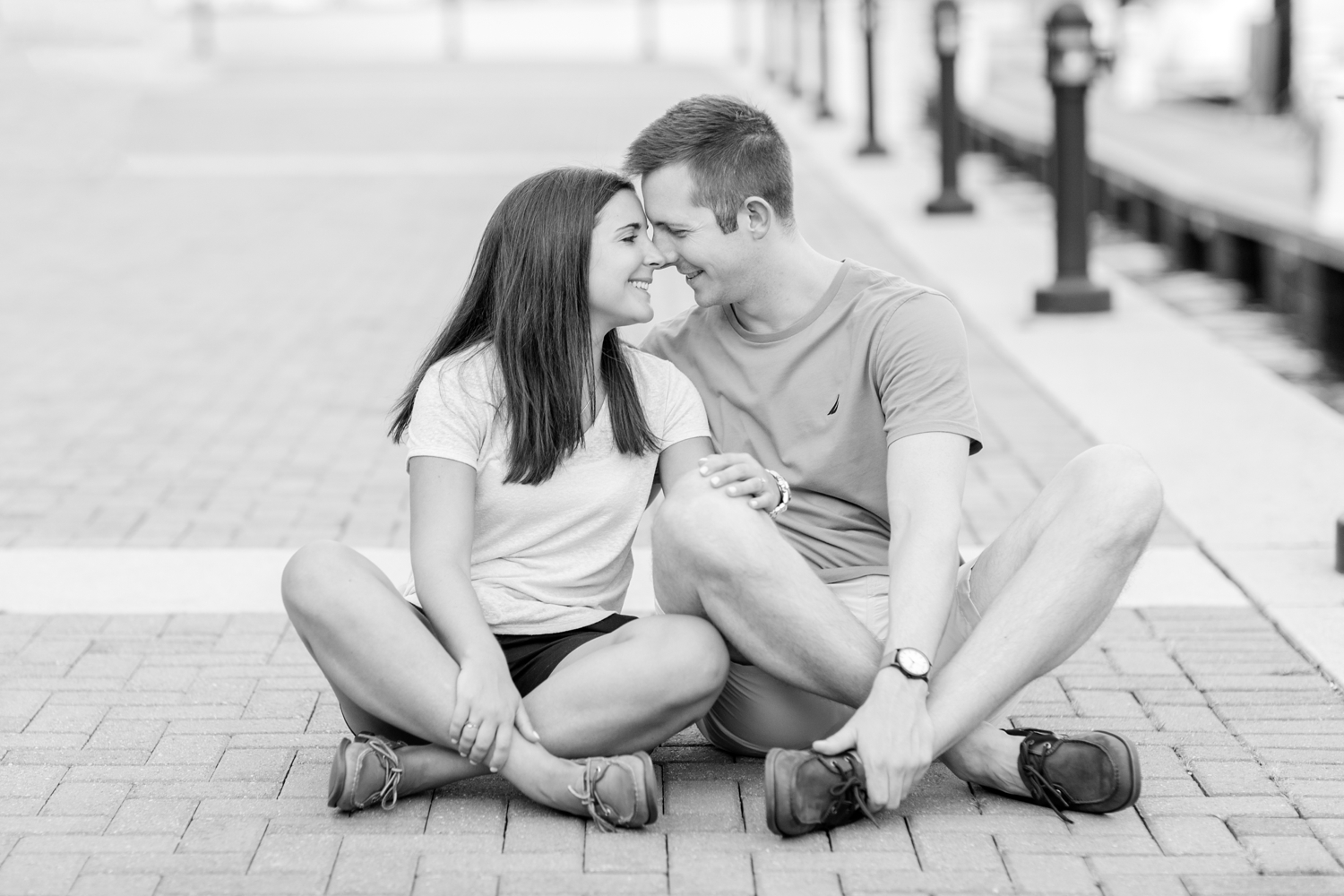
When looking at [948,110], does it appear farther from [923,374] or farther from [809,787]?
[809,787]

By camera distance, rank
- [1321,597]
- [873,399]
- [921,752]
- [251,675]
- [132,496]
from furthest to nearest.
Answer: [132,496], [1321,597], [251,675], [873,399], [921,752]

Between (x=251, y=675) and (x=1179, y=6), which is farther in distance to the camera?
(x=1179, y=6)

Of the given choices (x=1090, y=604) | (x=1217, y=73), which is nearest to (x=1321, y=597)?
(x=1090, y=604)

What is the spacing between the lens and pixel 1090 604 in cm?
306

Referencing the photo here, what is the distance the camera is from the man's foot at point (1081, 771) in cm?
300

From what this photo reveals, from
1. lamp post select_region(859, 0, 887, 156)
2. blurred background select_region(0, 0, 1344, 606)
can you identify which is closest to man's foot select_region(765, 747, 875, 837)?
blurred background select_region(0, 0, 1344, 606)

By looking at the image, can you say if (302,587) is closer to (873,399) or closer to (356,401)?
(873,399)

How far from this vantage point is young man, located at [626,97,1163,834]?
2980 mm

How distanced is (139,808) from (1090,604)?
1666 millimetres

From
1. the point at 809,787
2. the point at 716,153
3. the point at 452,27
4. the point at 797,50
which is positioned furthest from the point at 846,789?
the point at 452,27

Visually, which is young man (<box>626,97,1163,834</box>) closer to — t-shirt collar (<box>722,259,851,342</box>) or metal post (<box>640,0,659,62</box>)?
t-shirt collar (<box>722,259,851,342</box>)

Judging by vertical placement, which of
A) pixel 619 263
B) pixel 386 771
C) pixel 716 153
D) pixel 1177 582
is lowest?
pixel 1177 582

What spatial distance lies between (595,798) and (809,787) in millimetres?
369

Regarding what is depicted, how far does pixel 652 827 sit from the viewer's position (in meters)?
Answer: 3.06
